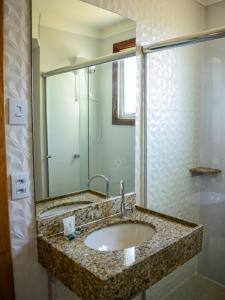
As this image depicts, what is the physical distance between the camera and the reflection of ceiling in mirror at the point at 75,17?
143 cm

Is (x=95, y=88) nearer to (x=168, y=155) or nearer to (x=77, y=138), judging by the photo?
(x=77, y=138)

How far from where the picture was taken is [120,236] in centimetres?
166

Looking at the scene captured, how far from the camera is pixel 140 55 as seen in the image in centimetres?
199

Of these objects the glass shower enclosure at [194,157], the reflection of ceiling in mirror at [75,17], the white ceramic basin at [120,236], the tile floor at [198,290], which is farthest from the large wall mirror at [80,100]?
the tile floor at [198,290]

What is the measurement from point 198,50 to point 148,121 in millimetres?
931

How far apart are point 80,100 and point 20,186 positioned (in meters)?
0.62

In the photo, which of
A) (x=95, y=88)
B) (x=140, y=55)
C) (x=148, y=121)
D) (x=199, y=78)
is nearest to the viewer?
(x=95, y=88)

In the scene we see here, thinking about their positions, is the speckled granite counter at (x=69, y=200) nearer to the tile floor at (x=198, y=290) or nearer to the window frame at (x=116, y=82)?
the window frame at (x=116, y=82)

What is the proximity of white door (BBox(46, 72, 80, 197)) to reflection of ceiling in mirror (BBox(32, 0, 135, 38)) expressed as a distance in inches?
10.5

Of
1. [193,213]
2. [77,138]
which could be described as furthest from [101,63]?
[193,213]

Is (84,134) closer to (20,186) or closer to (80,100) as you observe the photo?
(80,100)

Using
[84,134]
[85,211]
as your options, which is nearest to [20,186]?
[85,211]

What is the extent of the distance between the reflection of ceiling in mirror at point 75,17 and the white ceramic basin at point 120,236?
44.9 inches

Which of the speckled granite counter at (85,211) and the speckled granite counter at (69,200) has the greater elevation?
the speckled granite counter at (69,200)
